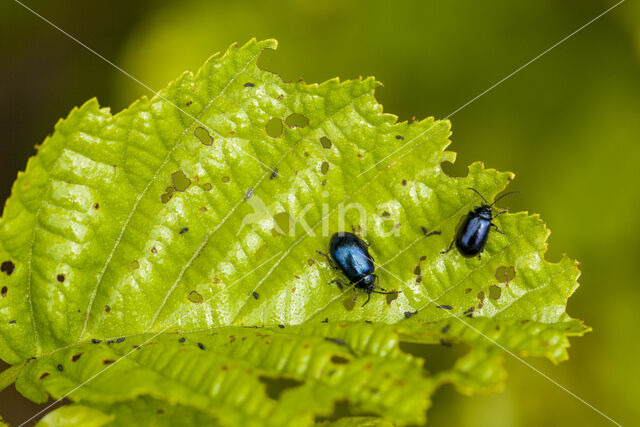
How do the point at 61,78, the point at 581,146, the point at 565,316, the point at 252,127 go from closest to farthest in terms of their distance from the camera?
the point at 565,316
the point at 252,127
the point at 581,146
the point at 61,78

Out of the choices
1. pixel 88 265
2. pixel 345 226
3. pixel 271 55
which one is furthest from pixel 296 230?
pixel 271 55

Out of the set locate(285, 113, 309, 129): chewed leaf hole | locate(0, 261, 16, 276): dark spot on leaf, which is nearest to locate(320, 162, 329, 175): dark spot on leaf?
locate(285, 113, 309, 129): chewed leaf hole

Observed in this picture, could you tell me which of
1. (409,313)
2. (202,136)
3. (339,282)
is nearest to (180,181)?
(202,136)

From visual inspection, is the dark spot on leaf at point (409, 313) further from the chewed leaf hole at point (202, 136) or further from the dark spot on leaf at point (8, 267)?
the dark spot on leaf at point (8, 267)

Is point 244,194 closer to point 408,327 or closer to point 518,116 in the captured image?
point 408,327

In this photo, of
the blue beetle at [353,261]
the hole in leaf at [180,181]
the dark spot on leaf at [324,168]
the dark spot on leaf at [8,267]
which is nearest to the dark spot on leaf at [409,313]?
the blue beetle at [353,261]

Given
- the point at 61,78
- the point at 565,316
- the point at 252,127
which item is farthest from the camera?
the point at 61,78

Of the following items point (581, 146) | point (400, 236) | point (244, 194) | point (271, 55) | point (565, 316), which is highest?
point (271, 55)
